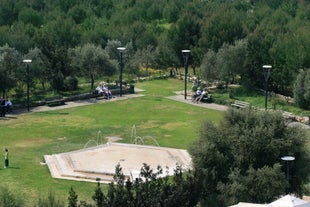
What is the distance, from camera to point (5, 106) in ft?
179

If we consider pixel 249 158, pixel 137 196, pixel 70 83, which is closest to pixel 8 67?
pixel 70 83

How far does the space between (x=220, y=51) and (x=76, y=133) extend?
20.2 meters

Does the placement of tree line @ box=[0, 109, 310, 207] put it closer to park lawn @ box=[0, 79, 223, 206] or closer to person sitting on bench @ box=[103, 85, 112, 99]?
park lawn @ box=[0, 79, 223, 206]

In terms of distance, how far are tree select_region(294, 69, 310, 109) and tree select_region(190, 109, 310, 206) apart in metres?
20.8

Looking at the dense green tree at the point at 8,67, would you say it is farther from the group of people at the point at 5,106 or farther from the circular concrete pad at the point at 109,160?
the circular concrete pad at the point at 109,160

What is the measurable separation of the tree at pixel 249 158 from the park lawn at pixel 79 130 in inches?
204

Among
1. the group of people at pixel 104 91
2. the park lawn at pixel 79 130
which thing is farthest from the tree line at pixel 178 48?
the park lawn at pixel 79 130

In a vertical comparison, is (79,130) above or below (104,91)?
below

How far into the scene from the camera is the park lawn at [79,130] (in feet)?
124

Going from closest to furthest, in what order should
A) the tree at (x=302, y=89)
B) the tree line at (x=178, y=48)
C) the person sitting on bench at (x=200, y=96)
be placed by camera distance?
the tree at (x=302, y=89) < the person sitting on bench at (x=200, y=96) < the tree line at (x=178, y=48)

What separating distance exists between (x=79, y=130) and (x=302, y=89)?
18.3m

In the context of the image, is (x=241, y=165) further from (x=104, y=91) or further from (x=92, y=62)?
(x=92, y=62)

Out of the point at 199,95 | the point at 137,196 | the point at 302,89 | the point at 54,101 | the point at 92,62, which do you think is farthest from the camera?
the point at 92,62

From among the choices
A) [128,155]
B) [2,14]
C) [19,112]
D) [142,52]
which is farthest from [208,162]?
[2,14]
